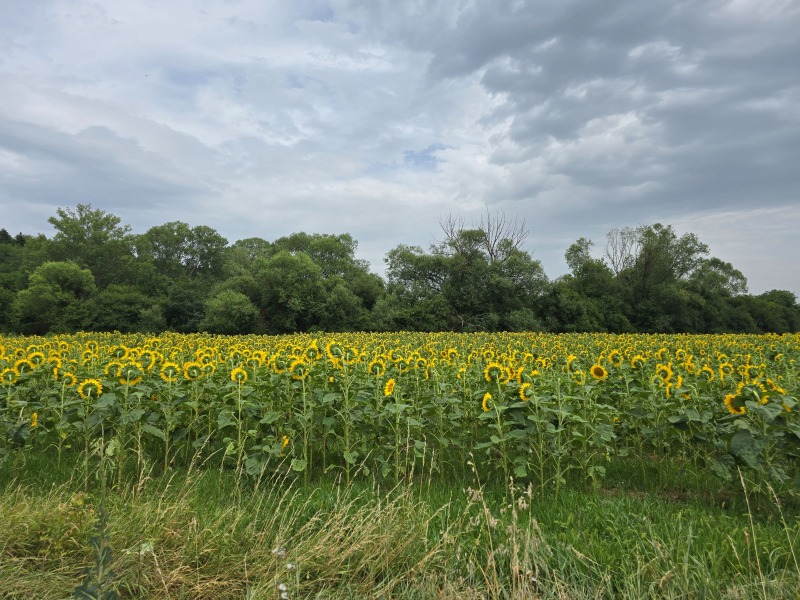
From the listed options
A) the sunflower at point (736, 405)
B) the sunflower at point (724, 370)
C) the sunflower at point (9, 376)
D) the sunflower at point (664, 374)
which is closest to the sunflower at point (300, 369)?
the sunflower at point (9, 376)

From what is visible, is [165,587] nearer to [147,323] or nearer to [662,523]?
[662,523]

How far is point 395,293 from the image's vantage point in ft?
132

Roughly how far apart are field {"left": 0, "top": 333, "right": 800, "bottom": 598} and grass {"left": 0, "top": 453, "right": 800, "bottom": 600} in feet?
0.06

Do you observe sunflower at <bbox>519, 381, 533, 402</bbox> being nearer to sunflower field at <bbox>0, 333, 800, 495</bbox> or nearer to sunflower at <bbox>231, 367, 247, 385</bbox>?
sunflower field at <bbox>0, 333, 800, 495</bbox>

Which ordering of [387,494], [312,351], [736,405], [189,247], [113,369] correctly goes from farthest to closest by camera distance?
[189,247] → [113,369] → [312,351] → [736,405] → [387,494]

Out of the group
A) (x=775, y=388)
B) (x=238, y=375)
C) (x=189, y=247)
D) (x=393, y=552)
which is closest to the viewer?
(x=393, y=552)

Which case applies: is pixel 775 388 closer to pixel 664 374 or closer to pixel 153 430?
pixel 664 374

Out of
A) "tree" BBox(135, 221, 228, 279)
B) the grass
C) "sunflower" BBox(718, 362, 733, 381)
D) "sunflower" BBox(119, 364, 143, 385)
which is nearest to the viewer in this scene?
the grass

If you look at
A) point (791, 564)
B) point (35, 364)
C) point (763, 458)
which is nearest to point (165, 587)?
point (791, 564)

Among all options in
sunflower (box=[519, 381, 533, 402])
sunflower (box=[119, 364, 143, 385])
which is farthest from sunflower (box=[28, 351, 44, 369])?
sunflower (box=[519, 381, 533, 402])

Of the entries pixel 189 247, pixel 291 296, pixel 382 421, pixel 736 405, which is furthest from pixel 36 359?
pixel 189 247

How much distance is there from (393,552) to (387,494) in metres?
0.65

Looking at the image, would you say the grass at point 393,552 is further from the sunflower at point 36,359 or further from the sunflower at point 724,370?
the sunflower at point 36,359

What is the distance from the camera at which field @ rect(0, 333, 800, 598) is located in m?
3.25
